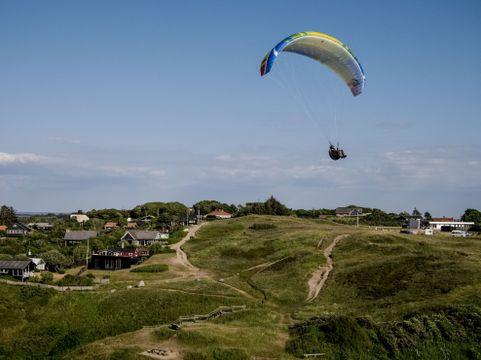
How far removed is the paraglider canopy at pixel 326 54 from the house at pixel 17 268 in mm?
51748

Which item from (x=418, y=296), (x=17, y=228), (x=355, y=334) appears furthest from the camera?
(x=17, y=228)

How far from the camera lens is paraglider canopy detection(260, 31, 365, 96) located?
3828 cm

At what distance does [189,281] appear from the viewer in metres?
62.7

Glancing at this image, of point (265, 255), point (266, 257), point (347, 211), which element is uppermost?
point (347, 211)

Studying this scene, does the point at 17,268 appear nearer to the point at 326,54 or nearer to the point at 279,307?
the point at 279,307

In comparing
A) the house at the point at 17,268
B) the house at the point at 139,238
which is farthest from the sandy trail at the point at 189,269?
the house at the point at 17,268

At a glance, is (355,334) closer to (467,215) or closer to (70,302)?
(70,302)

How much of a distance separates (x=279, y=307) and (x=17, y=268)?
41882mm

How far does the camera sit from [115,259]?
82688 millimetres

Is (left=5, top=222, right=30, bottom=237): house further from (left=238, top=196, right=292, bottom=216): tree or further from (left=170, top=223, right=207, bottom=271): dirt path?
(left=238, top=196, right=292, bottom=216): tree

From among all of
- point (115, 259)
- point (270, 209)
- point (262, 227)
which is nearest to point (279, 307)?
point (115, 259)

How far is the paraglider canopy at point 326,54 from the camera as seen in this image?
38281 mm

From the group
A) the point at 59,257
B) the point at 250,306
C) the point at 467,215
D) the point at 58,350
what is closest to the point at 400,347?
the point at 250,306

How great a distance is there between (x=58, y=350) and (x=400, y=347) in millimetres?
25837
